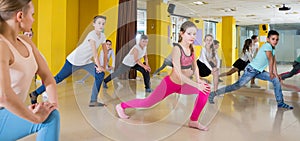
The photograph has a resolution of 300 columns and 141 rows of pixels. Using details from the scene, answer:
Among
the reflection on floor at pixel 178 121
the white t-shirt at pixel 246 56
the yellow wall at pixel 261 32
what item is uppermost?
the yellow wall at pixel 261 32

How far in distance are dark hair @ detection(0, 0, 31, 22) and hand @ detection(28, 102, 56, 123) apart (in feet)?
1.22

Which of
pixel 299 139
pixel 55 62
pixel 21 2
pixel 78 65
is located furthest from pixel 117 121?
pixel 55 62

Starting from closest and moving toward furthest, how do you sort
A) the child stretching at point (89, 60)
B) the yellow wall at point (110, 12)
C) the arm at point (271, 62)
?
1. the child stretching at point (89, 60)
2. the arm at point (271, 62)
3. the yellow wall at point (110, 12)

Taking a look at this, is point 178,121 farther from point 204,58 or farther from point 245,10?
point 245,10

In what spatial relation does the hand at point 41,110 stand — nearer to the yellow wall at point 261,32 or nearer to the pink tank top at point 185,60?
the pink tank top at point 185,60

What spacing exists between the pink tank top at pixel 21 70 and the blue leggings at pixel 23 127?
11 centimetres

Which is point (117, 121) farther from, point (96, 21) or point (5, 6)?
point (5, 6)

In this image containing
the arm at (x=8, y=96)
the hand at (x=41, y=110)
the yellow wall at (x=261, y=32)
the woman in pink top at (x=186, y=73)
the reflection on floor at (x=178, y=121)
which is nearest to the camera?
the arm at (x=8, y=96)

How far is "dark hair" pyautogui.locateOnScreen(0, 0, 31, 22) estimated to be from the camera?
1086mm

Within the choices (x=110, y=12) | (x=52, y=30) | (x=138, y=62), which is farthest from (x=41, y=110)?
(x=110, y=12)

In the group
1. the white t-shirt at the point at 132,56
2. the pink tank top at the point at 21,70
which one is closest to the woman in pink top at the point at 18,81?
the pink tank top at the point at 21,70

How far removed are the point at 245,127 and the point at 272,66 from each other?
4.80 ft

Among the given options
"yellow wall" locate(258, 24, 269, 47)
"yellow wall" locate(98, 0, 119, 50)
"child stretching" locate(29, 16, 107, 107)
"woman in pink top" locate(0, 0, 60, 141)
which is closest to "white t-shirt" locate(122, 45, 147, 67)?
"child stretching" locate(29, 16, 107, 107)

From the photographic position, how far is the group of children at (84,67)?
1112mm
